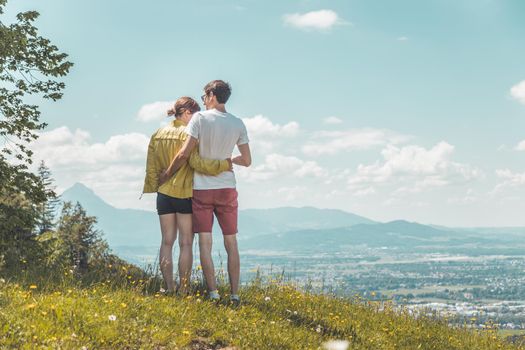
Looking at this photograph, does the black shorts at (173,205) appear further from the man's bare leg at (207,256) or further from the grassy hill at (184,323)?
the grassy hill at (184,323)

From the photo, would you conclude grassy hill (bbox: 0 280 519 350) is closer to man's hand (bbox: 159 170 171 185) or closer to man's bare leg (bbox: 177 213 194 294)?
man's bare leg (bbox: 177 213 194 294)

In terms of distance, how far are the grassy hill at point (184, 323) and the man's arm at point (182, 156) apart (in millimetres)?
1508

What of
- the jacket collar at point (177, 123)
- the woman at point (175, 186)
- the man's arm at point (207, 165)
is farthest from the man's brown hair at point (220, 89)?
the man's arm at point (207, 165)

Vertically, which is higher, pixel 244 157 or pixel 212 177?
pixel 244 157

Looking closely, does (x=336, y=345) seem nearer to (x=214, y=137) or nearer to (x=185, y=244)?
(x=185, y=244)

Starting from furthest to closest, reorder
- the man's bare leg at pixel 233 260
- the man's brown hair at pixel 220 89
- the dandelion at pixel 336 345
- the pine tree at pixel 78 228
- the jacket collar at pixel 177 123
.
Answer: the pine tree at pixel 78 228, the jacket collar at pixel 177 123, the man's bare leg at pixel 233 260, the man's brown hair at pixel 220 89, the dandelion at pixel 336 345

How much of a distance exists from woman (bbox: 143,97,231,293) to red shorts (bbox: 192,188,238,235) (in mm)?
167

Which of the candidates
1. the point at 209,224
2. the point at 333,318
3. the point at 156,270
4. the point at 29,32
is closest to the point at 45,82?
the point at 29,32

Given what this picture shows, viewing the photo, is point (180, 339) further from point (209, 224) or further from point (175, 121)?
point (175, 121)

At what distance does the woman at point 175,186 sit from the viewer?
306 inches

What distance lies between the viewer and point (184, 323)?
643 centimetres

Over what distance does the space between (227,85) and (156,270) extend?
3061 mm

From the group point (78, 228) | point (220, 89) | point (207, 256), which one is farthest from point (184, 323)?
point (78, 228)

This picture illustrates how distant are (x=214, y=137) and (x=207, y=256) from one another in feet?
5.03
